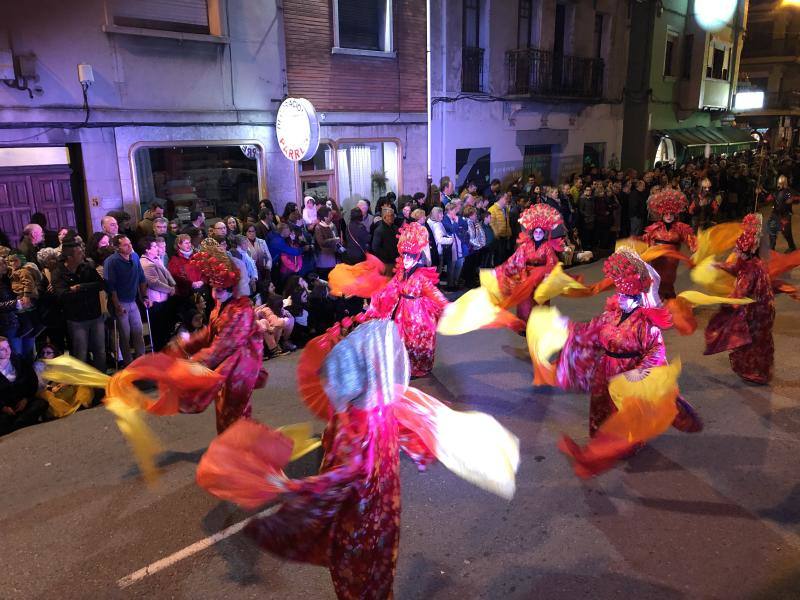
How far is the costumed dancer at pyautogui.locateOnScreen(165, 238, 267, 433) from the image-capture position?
14.6 feet

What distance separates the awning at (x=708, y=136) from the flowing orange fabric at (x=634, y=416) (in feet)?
74.3

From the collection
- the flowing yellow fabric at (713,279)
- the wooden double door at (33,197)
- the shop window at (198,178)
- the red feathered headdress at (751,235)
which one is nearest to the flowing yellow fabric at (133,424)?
the flowing yellow fabric at (713,279)

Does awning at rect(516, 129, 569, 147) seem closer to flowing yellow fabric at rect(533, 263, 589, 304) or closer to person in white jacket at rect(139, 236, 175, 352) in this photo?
flowing yellow fabric at rect(533, 263, 589, 304)

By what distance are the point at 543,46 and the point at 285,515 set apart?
59.9 feet

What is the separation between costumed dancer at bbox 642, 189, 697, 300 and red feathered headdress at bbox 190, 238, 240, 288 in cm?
634

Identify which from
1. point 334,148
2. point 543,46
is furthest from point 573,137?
point 334,148

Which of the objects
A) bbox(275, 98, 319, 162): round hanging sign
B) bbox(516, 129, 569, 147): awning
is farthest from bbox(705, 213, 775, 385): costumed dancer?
bbox(516, 129, 569, 147): awning

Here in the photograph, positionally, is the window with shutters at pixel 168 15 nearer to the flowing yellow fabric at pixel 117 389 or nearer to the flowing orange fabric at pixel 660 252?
the flowing yellow fabric at pixel 117 389

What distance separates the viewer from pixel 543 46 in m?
18.2

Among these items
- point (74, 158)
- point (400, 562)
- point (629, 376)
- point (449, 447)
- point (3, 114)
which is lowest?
point (400, 562)

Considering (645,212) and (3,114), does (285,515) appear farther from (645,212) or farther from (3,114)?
(645,212)

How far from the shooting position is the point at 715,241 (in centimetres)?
745

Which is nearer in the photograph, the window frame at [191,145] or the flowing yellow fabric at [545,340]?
the flowing yellow fabric at [545,340]

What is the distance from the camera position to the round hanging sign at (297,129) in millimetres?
10547
